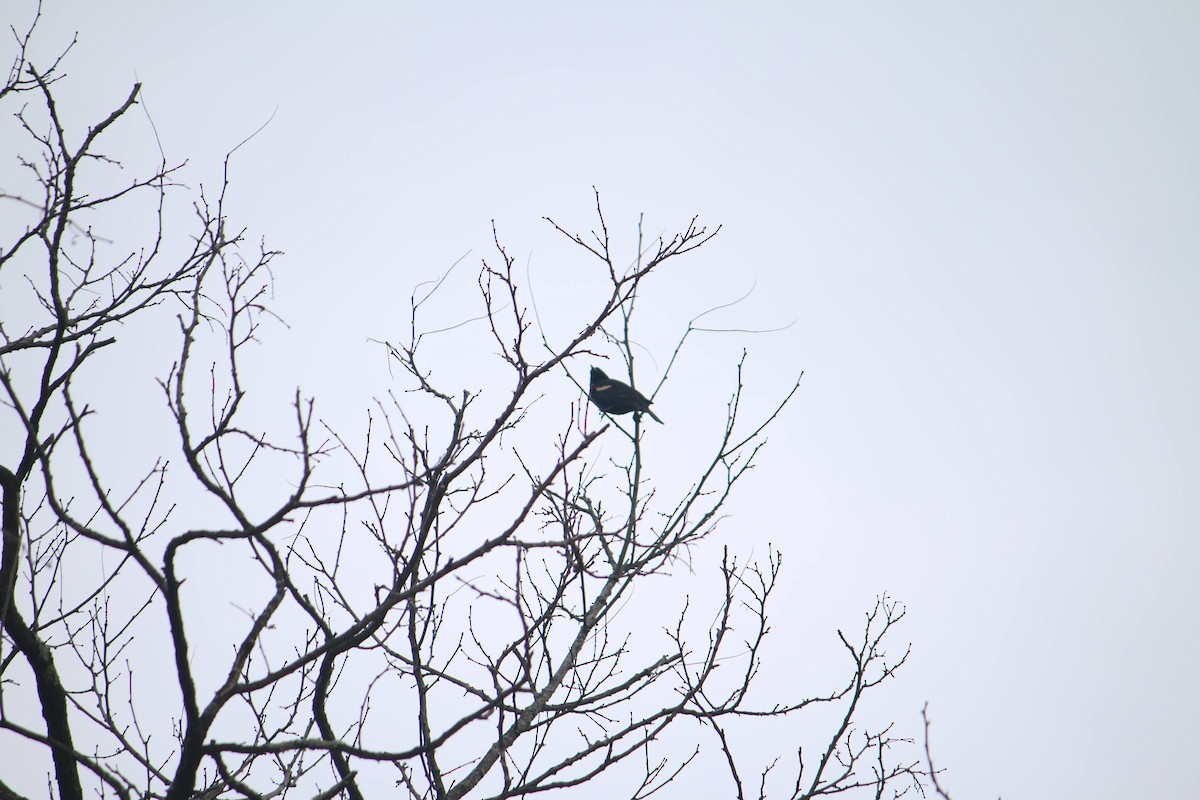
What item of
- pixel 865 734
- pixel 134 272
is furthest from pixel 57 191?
pixel 865 734

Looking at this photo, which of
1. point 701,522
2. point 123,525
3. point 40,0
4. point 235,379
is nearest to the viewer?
point 123,525

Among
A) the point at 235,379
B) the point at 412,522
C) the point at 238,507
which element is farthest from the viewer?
the point at 412,522

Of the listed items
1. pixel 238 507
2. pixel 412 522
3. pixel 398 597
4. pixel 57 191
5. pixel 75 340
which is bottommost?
pixel 398 597

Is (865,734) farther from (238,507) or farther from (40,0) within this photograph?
(40,0)

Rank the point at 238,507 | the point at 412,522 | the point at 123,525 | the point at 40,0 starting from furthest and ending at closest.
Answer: the point at 40,0 → the point at 412,522 → the point at 238,507 → the point at 123,525

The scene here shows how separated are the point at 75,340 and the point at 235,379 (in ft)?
4.81

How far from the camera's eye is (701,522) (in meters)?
4.57

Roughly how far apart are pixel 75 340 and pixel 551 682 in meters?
2.66

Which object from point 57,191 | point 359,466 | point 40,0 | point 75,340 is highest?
point 40,0

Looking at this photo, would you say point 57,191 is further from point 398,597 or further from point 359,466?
point 398,597

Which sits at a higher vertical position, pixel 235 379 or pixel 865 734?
pixel 235 379

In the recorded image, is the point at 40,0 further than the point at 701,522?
No

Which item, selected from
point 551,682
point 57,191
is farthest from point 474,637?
point 57,191

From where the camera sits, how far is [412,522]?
321 centimetres
